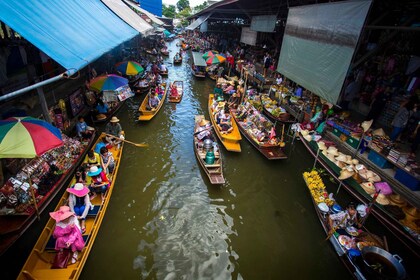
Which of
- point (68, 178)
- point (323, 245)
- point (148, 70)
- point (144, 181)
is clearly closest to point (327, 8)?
point (323, 245)

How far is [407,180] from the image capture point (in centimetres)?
764

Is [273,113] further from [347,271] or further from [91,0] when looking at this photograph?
[91,0]

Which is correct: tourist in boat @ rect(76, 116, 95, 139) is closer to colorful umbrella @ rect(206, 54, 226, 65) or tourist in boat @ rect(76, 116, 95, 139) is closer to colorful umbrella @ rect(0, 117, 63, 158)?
colorful umbrella @ rect(0, 117, 63, 158)

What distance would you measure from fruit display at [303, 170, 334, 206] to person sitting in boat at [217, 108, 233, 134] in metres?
4.78

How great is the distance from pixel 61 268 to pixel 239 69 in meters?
23.3

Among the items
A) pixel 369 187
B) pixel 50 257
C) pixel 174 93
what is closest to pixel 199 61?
pixel 174 93

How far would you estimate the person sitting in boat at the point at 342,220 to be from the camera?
7340 millimetres

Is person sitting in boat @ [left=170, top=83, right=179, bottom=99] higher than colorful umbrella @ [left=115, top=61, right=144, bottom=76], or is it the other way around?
colorful umbrella @ [left=115, top=61, right=144, bottom=76]

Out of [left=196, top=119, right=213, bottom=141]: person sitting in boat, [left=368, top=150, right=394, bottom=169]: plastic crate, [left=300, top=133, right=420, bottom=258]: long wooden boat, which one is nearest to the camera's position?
[left=300, top=133, right=420, bottom=258]: long wooden boat

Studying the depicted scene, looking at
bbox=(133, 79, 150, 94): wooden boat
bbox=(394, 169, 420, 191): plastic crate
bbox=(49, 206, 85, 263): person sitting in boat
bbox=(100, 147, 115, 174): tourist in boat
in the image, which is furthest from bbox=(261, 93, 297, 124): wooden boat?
bbox=(49, 206, 85, 263): person sitting in boat

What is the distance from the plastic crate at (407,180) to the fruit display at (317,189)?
2.37 m

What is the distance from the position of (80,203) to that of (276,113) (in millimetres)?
12396

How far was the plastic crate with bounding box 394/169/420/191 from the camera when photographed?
→ 24.3 feet

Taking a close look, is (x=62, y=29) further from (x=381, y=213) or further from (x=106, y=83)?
(x=381, y=213)
